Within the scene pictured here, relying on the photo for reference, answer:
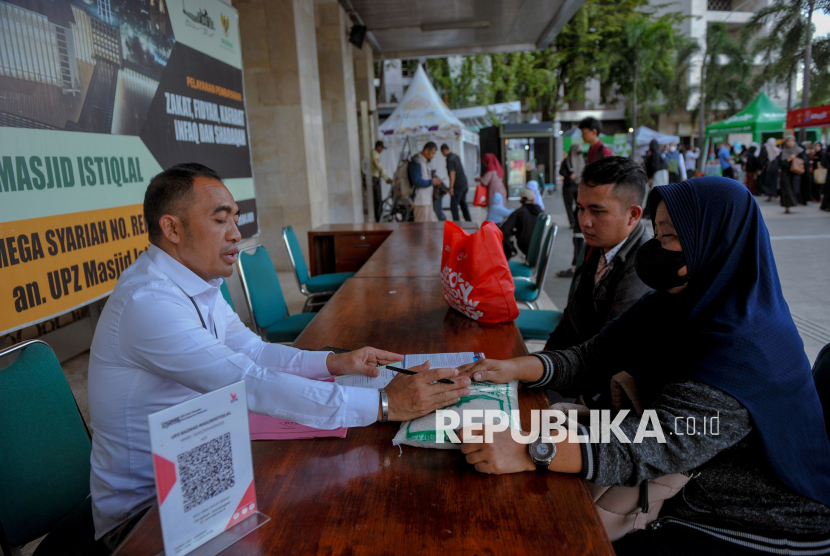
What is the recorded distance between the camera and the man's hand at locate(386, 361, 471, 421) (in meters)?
1.22

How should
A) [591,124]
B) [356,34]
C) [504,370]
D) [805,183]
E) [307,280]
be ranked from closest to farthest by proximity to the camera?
[504,370] < [307,280] < [591,124] < [356,34] < [805,183]

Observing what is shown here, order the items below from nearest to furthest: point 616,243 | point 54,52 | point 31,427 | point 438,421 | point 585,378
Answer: point 438,421, point 31,427, point 585,378, point 616,243, point 54,52

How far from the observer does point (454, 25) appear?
9391 millimetres

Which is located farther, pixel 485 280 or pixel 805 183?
pixel 805 183

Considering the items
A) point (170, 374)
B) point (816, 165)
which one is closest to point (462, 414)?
point (170, 374)

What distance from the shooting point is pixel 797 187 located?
12070 mm

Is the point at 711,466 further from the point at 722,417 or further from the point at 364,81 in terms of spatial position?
the point at 364,81

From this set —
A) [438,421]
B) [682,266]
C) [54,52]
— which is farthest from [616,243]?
[54,52]

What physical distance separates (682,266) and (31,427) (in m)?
1.65

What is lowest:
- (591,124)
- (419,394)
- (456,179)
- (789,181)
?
(419,394)

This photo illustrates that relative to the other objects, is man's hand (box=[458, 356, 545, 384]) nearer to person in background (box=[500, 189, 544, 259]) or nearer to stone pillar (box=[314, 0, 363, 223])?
person in background (box=[500, 189, 544, 259])

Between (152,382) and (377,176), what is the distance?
10.1 metres

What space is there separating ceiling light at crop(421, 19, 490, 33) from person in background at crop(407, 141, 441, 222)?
7.61 ft

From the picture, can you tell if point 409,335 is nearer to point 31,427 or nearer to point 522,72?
point 31,427
